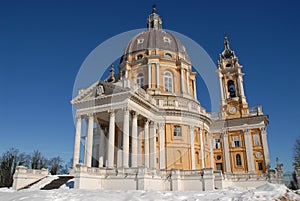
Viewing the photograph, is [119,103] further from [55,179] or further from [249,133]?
[249,133]

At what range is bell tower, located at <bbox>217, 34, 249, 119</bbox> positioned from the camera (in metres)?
44.0

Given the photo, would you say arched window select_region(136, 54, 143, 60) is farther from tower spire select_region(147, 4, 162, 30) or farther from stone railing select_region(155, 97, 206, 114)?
tower spire select_region(147, 4, 162, 30)

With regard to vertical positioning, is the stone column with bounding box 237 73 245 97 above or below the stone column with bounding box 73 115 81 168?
above

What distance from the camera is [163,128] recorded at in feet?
110

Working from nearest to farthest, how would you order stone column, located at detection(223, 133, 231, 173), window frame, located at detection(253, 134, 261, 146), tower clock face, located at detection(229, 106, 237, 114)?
window frame, located at detection(253, 134, 261, 146), stone column, located at detection(223, 133, 231, 173), tower clock face, located at detection(229, 106, 237, 114)

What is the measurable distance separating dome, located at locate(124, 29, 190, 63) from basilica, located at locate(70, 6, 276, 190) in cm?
5

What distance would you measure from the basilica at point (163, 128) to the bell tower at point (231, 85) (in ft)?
0.56

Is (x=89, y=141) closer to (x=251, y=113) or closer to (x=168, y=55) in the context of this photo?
(x=168, y=55)

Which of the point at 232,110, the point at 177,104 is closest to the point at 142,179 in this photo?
the point at 177,104

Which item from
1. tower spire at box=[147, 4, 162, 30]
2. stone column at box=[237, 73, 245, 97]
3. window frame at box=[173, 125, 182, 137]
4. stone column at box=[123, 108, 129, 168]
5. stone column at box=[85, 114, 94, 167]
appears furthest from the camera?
tower spire at box=[147, 4, 162, 30]

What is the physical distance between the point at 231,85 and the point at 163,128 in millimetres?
21103

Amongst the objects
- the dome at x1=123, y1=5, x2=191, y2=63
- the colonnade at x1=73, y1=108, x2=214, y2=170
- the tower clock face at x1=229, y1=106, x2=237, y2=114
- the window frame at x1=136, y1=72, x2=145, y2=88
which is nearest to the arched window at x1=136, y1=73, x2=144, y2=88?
the window frame at x1=136, y1=72, x2=145, y2=88

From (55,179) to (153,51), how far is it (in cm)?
2559

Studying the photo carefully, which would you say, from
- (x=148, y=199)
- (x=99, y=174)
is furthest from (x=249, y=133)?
(x=148, y=199)
